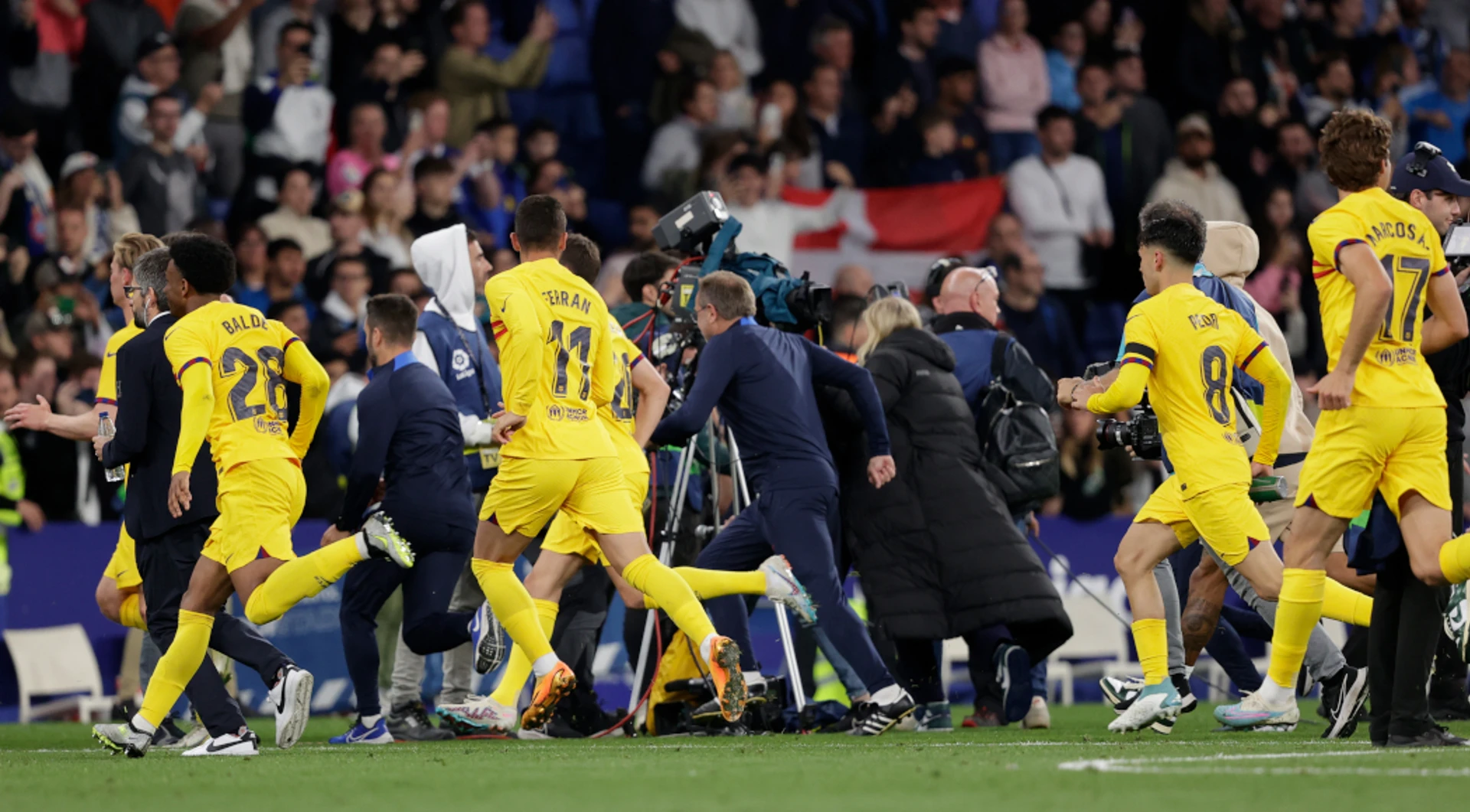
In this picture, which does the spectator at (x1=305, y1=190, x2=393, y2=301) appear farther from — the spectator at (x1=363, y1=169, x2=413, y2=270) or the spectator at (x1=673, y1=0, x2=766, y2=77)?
the spectator at (x1=673, y1=0, x2=766, y2=77)

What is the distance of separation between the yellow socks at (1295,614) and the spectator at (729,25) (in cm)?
1011

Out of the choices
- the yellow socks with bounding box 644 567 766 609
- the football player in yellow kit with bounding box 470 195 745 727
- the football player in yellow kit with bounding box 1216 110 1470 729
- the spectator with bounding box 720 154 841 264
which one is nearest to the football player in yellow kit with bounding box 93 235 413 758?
the football player in yellow kit with bounding box 470 195 745 727

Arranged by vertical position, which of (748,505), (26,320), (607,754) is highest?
(26,320)

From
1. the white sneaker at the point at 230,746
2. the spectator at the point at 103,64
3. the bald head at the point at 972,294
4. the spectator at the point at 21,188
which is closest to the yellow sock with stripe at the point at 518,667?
the white sneaker at the point at 230,746

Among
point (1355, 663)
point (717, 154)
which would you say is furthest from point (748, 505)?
point (717, 154)

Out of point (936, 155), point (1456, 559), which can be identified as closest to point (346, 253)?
point (936, 155)

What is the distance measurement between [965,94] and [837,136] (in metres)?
1.23

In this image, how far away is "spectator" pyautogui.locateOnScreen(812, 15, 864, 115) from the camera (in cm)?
1664

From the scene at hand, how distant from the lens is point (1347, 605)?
7918 millimetres

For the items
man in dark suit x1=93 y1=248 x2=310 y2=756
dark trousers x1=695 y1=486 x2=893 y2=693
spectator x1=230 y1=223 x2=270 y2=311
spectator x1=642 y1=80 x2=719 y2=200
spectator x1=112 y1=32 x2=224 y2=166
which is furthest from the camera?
spectator x1=642 y1=80 x2=719 y2=200

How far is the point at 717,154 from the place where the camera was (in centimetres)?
1530

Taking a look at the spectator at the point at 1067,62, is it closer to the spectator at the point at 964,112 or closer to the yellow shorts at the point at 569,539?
the spectator at the point at 964,112

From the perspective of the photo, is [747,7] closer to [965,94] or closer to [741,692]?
[965,94]

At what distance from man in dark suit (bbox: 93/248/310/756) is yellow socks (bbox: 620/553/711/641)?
54.3 inches
